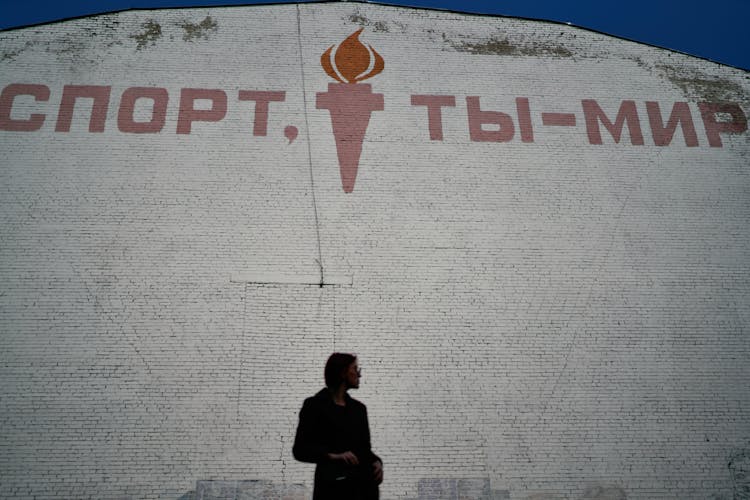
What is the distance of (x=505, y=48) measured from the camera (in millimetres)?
9672

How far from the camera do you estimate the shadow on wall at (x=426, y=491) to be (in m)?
6.65

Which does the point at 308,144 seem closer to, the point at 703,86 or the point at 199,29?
the point at 199,29

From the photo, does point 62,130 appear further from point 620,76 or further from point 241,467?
point 620,76

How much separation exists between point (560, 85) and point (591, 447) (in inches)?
243

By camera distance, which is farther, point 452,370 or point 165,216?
point 165,216

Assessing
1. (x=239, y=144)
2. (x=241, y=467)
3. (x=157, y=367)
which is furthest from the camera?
(x=239, y=144)

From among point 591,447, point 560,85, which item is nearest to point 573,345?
point 591,447

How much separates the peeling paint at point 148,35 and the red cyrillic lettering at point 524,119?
6.59 meters

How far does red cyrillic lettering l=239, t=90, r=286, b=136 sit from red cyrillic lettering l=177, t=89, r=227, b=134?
0.38 metres

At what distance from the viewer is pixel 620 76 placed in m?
9.60

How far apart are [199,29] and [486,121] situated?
5.44 m

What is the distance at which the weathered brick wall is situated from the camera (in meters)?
6.98

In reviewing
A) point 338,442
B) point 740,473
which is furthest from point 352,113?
point 740,473

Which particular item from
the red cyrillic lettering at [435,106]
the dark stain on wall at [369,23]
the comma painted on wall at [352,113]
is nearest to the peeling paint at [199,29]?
the comma painted on wall at [352,113]
